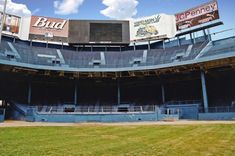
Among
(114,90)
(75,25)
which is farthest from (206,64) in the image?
(75,25)

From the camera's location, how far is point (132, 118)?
3122 centimetres

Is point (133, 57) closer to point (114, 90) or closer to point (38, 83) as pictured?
point (114, 90)

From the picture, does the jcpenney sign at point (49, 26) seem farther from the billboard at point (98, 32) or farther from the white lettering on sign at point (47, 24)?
the billboard at point (98, 32)

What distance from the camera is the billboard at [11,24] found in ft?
148

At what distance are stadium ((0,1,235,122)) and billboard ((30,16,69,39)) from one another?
20cm

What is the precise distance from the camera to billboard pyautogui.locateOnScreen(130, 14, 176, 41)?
47.3 m

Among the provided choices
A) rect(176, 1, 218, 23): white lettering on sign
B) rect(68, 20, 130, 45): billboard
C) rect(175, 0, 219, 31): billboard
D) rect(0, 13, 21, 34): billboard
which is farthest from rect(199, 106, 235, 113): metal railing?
rect(0, 13, 21, 34): billboard

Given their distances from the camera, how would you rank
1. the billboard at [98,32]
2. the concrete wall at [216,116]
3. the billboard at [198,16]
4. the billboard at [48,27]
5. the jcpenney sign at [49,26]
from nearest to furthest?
the concrete wall at [216,116]
the billboard at [198,16]
the billboard at [48,27]
the jcpenney sign at [49,26]
the billboard at [98,32]

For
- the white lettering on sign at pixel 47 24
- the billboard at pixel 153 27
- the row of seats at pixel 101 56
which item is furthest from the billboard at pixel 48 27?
the billboard at pixel 153 27

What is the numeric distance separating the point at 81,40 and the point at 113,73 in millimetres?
14267

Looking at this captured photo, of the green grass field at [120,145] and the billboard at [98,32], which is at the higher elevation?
the billboard at [98,32]

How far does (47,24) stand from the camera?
162ft

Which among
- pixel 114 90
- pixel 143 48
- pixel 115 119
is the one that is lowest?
pixel 115 119

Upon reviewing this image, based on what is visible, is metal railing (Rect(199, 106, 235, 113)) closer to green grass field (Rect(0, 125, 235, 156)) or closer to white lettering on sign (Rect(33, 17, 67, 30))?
green grass field (Rect(0, 125, 235, 156))
